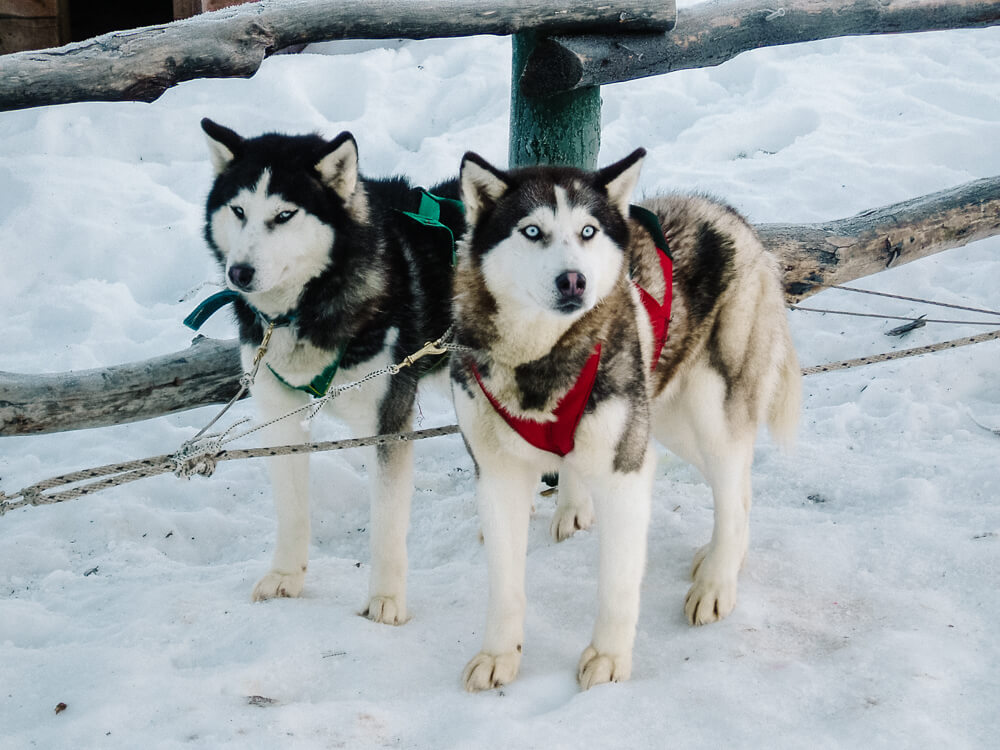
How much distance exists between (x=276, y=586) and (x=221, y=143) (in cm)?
148

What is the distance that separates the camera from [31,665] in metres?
2.79

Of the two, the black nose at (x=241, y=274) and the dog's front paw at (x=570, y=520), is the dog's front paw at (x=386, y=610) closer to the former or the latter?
the dog's front paw at (x=570, y=520)

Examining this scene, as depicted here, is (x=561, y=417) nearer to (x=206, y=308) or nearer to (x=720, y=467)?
(x=720, y=467)

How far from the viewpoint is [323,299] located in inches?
120

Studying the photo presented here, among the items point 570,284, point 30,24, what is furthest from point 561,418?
point 30,24

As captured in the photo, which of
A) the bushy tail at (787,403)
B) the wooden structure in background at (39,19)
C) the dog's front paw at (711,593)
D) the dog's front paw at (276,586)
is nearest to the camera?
the dog's front paw at (711,593)

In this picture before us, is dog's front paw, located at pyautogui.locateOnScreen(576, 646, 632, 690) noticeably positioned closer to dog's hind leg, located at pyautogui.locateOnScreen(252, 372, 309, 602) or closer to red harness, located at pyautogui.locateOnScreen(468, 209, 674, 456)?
red harness, located at pyautogui.locateOnScreen(468, 209, 674, 456)

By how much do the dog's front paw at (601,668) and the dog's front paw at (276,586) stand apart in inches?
44.1

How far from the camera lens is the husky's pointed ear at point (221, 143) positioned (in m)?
2.95

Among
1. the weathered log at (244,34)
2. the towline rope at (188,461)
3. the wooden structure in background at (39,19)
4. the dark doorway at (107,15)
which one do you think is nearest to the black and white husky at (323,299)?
the towline rope at (188,461)

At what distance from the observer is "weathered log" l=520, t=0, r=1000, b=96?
3695mm

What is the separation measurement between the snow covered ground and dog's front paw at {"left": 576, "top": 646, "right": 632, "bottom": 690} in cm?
5

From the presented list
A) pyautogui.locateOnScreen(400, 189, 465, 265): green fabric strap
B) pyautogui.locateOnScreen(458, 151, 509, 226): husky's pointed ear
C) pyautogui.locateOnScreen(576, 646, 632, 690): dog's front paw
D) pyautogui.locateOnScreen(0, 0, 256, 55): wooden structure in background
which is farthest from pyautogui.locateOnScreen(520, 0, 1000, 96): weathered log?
pyautogui.locateOnScreen(0, 0, 256, 55): wooden structure in background

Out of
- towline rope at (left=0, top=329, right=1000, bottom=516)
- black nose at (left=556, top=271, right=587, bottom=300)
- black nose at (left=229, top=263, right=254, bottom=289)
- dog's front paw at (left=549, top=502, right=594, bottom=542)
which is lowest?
dog's front paw at (left=549, top=502, right=594, bottom=542)
